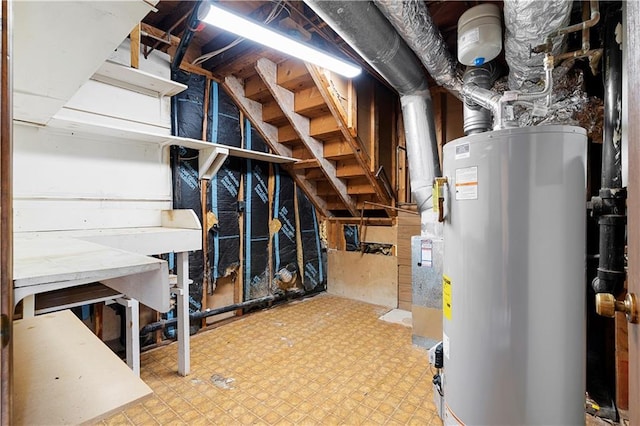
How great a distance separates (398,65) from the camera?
210 cm

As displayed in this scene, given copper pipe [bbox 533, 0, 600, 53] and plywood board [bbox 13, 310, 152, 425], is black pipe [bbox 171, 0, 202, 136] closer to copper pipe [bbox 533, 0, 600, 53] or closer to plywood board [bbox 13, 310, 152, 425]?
plywood board [bbox 13, 310, 152, 425]

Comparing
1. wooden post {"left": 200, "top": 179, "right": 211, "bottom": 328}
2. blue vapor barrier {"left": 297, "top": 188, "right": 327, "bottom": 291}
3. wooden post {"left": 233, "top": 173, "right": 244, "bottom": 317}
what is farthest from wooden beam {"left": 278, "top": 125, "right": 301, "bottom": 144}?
wooden post {"left": 200, "top": 179, "right": 211, "bottom": 328}

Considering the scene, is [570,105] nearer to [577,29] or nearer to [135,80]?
[577,29]

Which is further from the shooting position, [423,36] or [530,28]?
[423,36]

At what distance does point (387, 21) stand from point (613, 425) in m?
2.48

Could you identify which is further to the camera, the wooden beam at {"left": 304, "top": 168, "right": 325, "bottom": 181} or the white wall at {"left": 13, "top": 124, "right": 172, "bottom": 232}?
the wooden beam at {"left": 304, "top": 168, "right": 325, "bottom": 181}

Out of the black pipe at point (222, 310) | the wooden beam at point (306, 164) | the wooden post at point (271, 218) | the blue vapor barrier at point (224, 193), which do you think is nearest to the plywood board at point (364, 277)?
the black pipe at point (222, 310)

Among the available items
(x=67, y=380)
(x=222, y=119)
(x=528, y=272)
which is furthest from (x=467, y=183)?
(x=222, y=119)

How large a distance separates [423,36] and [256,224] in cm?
244

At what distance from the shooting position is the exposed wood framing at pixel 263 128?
10.3 ft

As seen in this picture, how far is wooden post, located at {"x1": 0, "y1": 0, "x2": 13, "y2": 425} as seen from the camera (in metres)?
0.53

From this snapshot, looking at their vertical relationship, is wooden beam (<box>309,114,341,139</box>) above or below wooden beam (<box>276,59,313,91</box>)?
below

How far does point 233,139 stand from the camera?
3.21 metres

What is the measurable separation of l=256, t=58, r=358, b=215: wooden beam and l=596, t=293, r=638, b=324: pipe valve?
273cm
